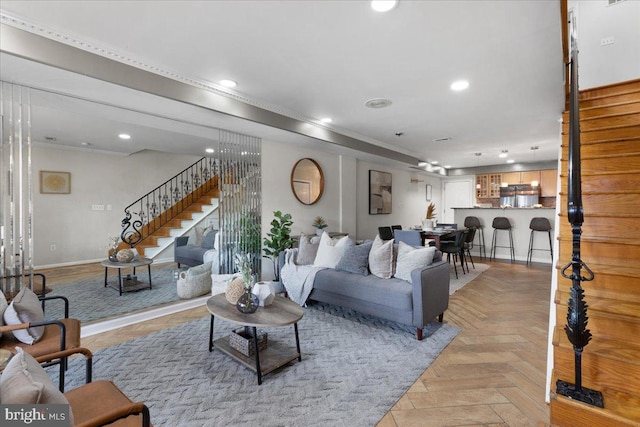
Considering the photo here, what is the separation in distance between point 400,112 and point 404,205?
4.76m

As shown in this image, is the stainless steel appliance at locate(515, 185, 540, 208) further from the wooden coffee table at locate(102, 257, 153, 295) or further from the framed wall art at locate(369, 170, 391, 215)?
the wooden coffee table at locate(102, 257, 153, 295)

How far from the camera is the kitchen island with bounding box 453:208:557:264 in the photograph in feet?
22.1

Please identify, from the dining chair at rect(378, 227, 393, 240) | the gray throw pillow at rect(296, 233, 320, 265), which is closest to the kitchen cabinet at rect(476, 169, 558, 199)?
the dining chair at rect(378, 227, 393, 240)

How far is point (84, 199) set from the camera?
6367mm

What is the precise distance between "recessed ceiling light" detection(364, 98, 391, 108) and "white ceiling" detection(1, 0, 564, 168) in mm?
85

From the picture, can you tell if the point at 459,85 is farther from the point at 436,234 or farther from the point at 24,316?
the point at 24,316

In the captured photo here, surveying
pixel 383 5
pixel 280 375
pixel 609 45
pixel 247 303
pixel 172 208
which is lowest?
pixel 280 375

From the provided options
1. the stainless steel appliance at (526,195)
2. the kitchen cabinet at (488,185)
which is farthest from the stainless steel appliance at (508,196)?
the kitchen cabinet at (488,185)

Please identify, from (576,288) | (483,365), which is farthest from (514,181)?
(576,288)

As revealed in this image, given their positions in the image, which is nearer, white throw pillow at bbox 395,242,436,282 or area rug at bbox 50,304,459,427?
area rug at bbox 50,304,459,427

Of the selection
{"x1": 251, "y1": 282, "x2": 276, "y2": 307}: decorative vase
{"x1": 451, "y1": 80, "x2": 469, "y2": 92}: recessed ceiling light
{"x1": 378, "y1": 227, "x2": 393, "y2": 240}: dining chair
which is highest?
{"x1": 451, "y1": 80, "x2": 469, "y2": 92}: recessed ceiling light

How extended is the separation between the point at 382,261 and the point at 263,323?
5.32ft

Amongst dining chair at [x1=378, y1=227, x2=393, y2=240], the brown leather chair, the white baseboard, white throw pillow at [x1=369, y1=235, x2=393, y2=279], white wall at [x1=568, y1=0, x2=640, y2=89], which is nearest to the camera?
the brown leather chair

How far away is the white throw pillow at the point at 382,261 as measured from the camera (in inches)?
131
